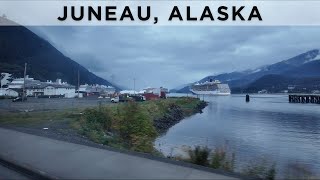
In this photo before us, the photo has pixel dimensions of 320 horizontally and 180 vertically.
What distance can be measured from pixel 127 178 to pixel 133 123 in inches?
527

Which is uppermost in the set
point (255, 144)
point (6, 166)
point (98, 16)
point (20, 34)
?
point (20, 34)

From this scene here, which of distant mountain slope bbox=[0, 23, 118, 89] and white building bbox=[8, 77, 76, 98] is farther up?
distant mountain slope bbox=[0, 23, 118, 89]

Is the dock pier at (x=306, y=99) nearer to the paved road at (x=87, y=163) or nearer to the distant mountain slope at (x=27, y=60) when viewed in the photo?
the distant mountain slope at (x=27, y=60)

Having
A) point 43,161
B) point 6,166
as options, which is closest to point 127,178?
point 43,161

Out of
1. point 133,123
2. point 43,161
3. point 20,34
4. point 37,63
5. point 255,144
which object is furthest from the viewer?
point 20,34

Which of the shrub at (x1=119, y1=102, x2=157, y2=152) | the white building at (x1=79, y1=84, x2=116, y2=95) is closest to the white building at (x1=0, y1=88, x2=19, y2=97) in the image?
the white building at (x1=79, y1=84, x2=116, y2=95)

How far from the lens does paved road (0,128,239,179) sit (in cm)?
727

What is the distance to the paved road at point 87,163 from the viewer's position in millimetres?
7273

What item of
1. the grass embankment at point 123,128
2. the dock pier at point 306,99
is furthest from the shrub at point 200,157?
the dock pier at point 306,99

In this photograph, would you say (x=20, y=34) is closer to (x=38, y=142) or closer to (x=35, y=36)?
(x=35, y=36)

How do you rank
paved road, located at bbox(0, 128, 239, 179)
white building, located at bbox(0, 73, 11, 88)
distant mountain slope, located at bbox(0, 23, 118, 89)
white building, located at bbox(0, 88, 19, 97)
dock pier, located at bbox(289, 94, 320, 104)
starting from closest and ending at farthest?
paved road, located at bbox(0, 128, 239, 179)
white building, located at bbox(0, 73, 11, 88)
white building, located at bbox(0, 88, 19, 97)
distant mountain slope, located at bbox(0, 23, 118, 89)
dock pier, located at bbox(289, 94, 320, 104)

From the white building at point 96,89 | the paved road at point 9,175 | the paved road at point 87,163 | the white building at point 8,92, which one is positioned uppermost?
the white building at point 96,89

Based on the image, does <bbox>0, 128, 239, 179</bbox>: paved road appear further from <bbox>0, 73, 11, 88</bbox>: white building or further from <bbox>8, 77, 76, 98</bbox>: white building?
<bbox>8, 77, 76, 98</bbox>: white building

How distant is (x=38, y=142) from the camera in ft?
39.7
